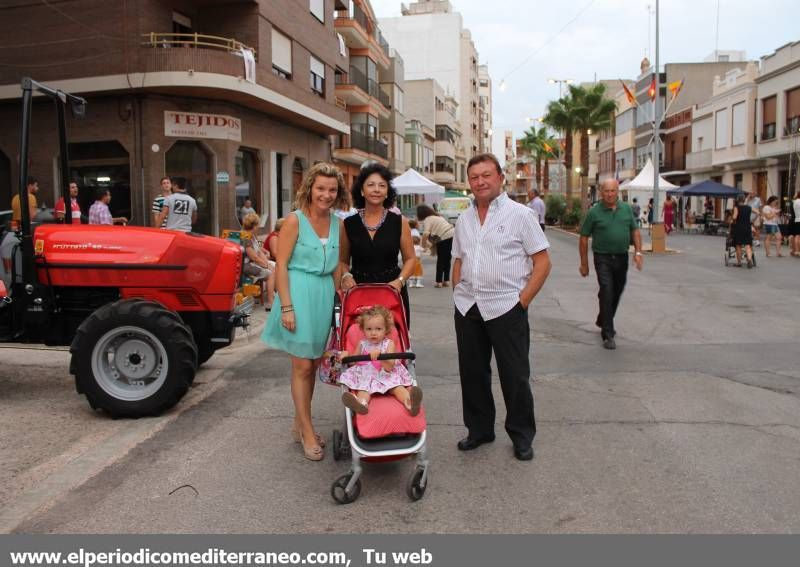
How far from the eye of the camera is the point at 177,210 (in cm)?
1123

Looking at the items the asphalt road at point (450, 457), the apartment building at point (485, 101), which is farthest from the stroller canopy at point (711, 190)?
the apartment building at point (485, 101)

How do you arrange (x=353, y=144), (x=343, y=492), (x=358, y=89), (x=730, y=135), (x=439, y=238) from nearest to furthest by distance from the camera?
(x=343, y=492) < (x=439, y=238) < (x=358, y=89) < (x=353, y=144) < (x=730, y=135)

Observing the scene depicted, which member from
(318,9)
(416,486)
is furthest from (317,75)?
(416,486)

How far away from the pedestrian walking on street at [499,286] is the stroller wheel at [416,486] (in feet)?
2.86

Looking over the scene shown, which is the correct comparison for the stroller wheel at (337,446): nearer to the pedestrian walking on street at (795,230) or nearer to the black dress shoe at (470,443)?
the black dress shoe at (470,443)

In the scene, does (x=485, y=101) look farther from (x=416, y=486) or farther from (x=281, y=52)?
(x=416, y=486)

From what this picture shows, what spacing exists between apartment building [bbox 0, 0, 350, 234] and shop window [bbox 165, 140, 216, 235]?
1.1 inches

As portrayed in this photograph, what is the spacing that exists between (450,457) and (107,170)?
60.8ft

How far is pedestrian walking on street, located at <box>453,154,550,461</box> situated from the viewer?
4.62 metres

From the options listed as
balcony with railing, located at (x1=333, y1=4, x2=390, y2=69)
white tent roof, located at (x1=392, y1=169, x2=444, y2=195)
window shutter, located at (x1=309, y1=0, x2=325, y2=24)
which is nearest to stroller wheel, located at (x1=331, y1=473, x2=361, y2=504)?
white tent roof, located at (x1=392, y1=169, x2=444, y2=195)

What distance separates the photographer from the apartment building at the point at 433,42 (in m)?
82.5

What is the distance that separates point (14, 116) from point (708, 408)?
21638 mm

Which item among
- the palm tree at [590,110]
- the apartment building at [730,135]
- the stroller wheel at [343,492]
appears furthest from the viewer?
the palm tree at [590,110]
